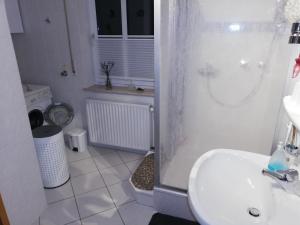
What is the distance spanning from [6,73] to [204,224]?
1.48 m

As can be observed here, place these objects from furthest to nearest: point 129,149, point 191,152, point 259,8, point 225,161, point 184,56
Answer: point 129,149, point 191,152, point 184,56, point 259,8, point 225,161

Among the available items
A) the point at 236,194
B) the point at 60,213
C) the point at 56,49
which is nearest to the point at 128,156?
the point at 60,213

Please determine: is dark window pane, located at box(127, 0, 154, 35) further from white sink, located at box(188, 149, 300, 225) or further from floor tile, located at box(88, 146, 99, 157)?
white sink, located at box(188, 149, 300, 225)

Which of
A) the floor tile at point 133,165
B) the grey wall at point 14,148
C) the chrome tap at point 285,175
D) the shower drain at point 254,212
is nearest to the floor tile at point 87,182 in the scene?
the floor tile at point 133,165

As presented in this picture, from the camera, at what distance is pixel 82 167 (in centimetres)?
258

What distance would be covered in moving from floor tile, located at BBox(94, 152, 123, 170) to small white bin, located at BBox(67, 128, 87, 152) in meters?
0.28

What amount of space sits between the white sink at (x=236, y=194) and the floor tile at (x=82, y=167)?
1753 millimetres

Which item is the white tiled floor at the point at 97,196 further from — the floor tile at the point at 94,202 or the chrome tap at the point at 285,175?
the chrome tap at the point at 285,175

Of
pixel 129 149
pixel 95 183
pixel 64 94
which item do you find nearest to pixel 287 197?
pixel 95 183

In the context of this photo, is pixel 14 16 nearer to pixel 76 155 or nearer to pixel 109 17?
pixel 109 17

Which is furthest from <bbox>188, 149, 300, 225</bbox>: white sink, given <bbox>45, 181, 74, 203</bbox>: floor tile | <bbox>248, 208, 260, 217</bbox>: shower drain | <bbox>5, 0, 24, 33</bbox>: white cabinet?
<bbox>5, 0, 24, 33</bbox>: white cabinet

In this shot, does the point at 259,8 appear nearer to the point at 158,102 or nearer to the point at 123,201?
the point at 158,102

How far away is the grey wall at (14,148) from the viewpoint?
4.72 ft

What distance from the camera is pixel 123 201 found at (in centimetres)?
204
